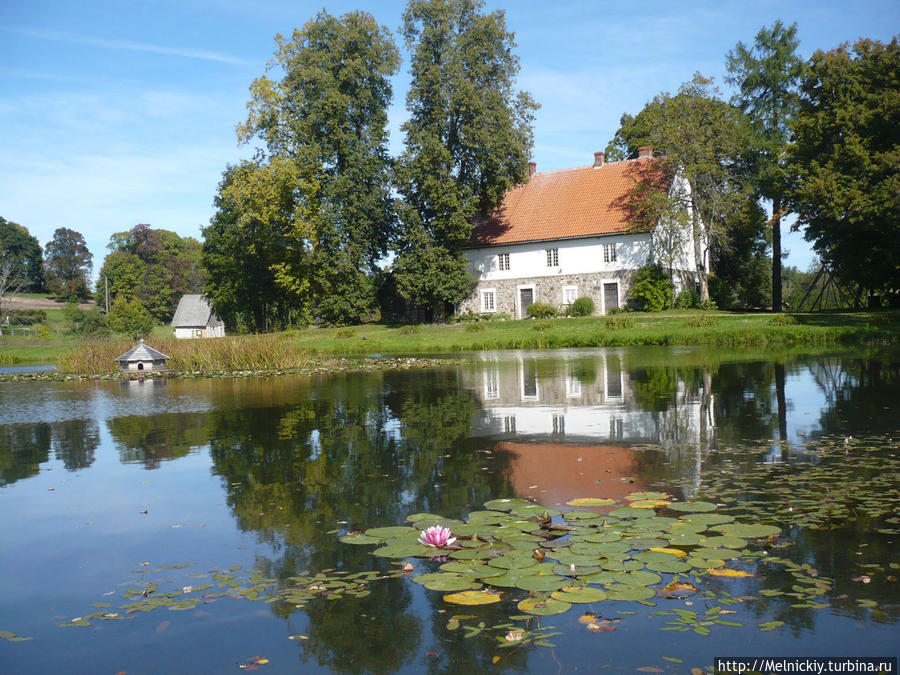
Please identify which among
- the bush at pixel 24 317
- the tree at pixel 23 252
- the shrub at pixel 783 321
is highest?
the tree at pixel 23 252

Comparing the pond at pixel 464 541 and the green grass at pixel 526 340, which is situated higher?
the green grass at pixel 526 340

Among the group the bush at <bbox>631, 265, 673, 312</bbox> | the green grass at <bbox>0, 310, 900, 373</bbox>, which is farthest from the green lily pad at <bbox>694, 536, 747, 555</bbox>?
the bush at <bbox>631, 265, 673, 312</bbox>

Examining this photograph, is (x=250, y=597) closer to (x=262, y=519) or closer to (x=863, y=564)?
(x=262, y=519)

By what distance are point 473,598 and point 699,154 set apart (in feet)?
143

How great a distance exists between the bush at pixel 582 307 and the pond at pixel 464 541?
3440 centimetres

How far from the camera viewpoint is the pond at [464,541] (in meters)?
3.82

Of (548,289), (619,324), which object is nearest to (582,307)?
(548,289)

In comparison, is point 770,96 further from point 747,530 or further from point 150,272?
point 150,272

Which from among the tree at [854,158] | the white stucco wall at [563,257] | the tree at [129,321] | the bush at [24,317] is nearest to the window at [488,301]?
the white stucco wall at [563,257]

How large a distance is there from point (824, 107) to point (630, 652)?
3889cm

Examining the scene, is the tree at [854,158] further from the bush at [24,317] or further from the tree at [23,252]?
the tree at [23,252]

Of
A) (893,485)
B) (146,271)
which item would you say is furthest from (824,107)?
(146,271)

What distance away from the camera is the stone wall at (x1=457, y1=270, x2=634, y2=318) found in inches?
1848

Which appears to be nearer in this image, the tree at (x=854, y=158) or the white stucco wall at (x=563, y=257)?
the tree at (x=854, y=158)
